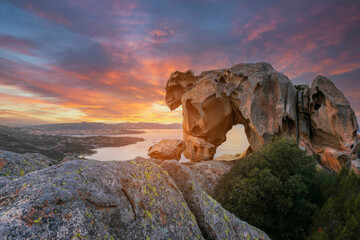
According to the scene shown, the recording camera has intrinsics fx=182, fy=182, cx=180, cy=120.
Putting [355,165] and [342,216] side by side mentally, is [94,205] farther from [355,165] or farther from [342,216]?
Answer: [355,165]

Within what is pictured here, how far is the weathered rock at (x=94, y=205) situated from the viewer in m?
2.84

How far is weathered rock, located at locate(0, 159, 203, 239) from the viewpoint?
2842 mm

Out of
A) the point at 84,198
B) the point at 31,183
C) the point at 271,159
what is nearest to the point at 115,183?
the point at 84,198

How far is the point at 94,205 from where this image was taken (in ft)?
12.1

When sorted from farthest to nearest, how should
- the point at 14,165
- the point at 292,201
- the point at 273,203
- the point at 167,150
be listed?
the point at 167,150, the point at 292,201, the point at 273,203, the point at 14,165

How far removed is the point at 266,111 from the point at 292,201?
14.3 meters

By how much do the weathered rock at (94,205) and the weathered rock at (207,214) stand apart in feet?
1.99

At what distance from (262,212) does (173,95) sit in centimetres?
2822

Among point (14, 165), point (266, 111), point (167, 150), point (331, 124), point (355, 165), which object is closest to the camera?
point (14, 165)

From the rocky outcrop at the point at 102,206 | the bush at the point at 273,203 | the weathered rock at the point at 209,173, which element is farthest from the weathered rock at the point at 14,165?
the weathered rock at the point at 209,173

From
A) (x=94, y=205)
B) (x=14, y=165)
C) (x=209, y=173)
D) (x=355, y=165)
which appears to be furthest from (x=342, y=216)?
(x=14, y=165)

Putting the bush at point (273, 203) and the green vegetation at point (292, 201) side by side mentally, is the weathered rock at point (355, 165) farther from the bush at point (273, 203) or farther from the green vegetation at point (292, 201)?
the bush at point (273, 203)

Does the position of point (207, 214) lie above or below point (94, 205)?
below

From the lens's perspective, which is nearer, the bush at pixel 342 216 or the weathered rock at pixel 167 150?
the bush at pixel 342 216
